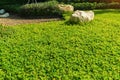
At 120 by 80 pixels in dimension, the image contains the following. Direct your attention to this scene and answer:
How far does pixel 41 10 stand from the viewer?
12.8 m

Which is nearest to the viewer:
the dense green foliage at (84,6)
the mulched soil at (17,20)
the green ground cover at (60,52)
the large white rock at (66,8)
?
the green ground cover at (60,52)

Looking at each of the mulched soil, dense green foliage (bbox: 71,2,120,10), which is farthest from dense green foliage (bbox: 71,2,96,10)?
the mulched soil

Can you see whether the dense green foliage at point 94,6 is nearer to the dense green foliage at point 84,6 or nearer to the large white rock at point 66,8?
the dense green foliage at point 84,6

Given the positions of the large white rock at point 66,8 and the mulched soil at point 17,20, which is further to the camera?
the large white rock at point 66,8

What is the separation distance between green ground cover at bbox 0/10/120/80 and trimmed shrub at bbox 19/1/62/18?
2.87 metres

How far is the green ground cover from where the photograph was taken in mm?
6730

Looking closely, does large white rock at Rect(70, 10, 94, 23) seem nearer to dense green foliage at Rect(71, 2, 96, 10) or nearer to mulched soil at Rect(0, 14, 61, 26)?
mulched soil at Rect(0, 14, 61, 26)

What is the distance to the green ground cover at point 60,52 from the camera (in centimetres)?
673

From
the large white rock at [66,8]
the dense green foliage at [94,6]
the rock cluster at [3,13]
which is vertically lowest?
the rock cluster at [3,13]

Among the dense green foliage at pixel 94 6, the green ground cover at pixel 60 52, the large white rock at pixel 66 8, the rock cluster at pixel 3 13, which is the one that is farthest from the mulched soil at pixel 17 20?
the dense green foliage at pixel 94 6

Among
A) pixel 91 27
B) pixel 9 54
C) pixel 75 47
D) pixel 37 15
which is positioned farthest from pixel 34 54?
pixel 37 15

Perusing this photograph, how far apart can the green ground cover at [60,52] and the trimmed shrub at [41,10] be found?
2.87 m

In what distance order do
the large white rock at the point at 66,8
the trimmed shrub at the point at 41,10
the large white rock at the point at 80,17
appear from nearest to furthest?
the large white rock at the point at 80,17 → the large white rock at the point at 66,8 → the trimmed shrub at the point at 41,10

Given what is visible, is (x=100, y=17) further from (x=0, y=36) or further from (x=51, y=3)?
(x=0, y=36)
